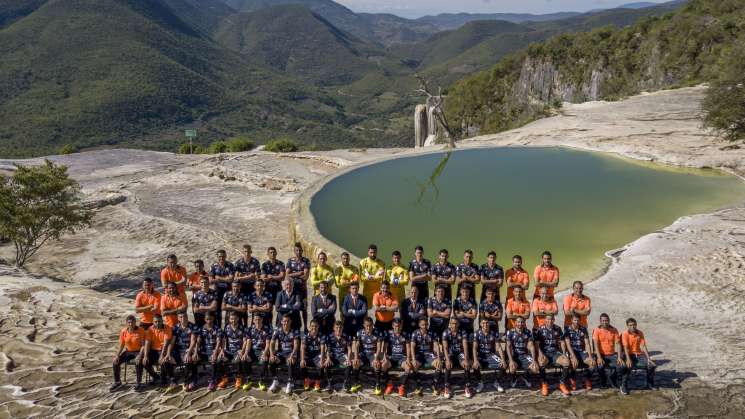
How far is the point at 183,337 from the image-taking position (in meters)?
7.35

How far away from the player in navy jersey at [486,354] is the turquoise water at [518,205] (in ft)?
13.4

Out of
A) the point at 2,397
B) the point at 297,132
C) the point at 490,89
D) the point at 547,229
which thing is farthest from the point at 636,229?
the point at 297,132

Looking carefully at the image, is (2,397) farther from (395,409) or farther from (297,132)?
(297,132)

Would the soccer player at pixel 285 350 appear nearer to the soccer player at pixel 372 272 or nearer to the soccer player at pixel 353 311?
the soccer player at pixel 353 311

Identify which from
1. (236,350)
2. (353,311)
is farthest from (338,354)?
(236,350)

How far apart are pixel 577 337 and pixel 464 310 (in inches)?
59.9

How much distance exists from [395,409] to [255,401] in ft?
5.82

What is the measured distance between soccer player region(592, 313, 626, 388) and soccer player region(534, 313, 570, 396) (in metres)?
0.42

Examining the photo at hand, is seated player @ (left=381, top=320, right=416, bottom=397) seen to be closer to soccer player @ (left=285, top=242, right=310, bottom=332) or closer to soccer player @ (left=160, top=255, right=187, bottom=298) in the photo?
soccer player @ (left=285, top=242, right=310, bottom=332)

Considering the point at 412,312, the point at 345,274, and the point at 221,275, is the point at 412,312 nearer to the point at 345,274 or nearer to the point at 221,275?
the point at 345,274

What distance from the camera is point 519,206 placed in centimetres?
1447

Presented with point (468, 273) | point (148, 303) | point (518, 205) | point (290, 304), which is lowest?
point (290, 304)

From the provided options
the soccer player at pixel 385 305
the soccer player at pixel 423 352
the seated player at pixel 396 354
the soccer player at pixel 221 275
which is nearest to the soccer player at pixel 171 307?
the soccer player at pixel 221 275

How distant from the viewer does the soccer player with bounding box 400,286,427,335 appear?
298 inches
